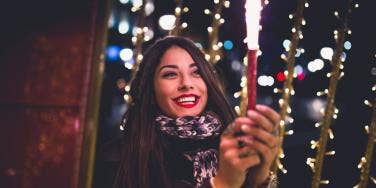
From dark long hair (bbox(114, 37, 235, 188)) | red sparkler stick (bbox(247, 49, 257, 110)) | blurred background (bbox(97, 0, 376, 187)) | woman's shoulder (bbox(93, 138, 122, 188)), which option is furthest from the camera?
blurred background (bbox(97, 0, 376, 187))

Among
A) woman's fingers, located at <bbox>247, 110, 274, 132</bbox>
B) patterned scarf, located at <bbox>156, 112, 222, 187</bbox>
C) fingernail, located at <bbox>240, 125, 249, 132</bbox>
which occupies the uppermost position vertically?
woman's fingers, located at <bbox>247, 110, 274, 132</bbox>

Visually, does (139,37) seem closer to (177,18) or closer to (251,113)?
(177,18)

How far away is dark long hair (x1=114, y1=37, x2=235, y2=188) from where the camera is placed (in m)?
2.48

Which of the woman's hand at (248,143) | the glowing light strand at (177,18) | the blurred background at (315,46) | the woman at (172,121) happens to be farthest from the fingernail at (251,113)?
the glowing light strand at (177,18)

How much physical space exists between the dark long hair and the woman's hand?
2.73ft

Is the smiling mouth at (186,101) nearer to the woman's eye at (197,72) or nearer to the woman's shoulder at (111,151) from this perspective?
the woman's eye at (197,72)

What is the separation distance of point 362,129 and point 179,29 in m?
2.85

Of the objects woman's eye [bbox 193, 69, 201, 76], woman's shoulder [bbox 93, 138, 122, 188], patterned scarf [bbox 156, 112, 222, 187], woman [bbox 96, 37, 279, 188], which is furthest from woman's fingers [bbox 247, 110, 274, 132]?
woman's shoulder [bbox 93, 138, 122, 188]

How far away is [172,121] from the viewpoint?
2.59 m

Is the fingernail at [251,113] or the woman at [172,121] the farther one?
the woman at [172,121]

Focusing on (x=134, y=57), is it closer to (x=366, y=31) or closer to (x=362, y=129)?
(x=366, y=31)

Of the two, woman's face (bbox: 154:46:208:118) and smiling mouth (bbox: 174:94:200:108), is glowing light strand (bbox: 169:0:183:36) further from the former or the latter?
smiling mouth (bbox: 174:94:200:108)

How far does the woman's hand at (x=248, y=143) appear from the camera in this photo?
1.49 m

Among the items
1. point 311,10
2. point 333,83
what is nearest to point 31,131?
point 333,83
